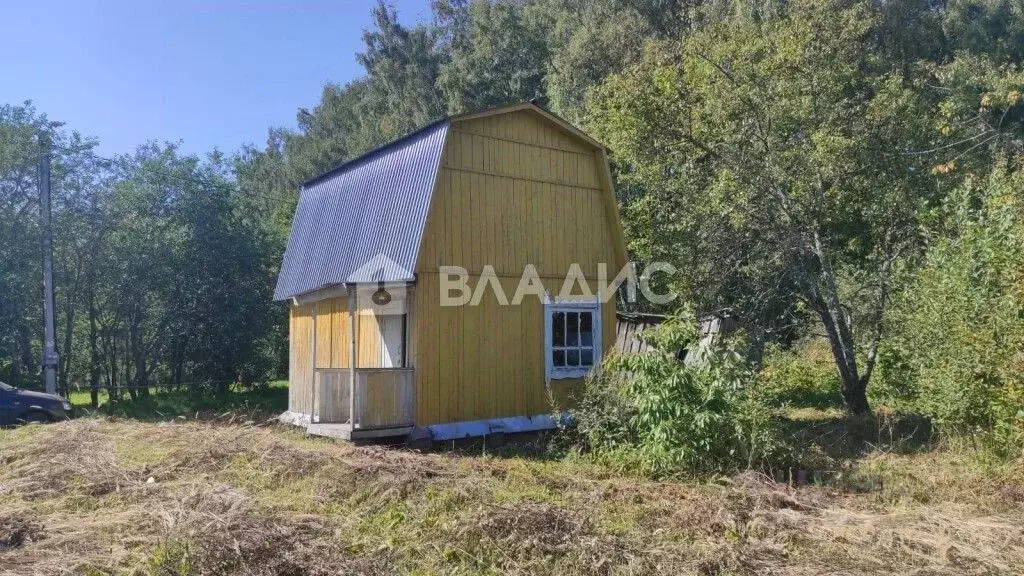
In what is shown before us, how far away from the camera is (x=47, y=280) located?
15891mm

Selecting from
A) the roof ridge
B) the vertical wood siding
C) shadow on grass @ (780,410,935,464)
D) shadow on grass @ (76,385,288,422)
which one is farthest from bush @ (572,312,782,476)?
shadow on grass @ (76,385,288,422)

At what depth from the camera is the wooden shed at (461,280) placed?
34.5 feet

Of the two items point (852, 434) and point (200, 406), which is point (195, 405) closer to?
point (200, 406)

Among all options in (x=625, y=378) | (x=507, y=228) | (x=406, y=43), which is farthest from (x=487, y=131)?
(x=406, y=43)

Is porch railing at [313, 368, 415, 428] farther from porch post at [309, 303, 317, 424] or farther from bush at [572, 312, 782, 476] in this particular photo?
bush at [572, 312, 782, 476]

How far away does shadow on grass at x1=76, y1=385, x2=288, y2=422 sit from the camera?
51.1 feet

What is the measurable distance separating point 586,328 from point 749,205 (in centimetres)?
372

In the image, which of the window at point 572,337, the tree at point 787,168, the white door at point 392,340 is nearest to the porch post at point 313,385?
the white door at point 392,340

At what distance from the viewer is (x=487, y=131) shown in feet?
37.7

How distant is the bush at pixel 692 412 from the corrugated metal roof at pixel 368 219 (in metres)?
3.65

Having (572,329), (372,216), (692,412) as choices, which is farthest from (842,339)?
(372,216)

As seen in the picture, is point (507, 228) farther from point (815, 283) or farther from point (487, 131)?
point (815, 283)

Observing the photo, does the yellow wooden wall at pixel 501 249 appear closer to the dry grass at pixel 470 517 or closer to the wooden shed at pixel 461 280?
the wooden shed at pixel 461 280

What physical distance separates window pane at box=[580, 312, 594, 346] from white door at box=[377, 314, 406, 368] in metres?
3.09
